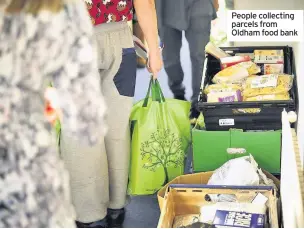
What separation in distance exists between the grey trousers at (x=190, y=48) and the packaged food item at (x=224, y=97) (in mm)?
717

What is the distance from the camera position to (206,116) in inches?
101

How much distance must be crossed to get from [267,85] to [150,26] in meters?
0.64

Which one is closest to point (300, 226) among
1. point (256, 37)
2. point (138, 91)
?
point (256, 37)

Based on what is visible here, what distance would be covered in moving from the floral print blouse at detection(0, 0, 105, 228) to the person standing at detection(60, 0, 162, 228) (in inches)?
35.3

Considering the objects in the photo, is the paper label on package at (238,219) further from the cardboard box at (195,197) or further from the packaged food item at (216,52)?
the packaged food item at (216,52)

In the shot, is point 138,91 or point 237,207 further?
point 138,91

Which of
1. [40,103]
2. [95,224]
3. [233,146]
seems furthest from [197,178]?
[40,103]

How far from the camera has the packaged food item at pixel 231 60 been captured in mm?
2859

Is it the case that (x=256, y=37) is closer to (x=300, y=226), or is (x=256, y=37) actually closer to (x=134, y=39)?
(x=134, y=39)

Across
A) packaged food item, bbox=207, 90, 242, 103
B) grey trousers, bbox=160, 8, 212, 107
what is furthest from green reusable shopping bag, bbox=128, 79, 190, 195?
grey trousers, bbox=160, 8, 212, 107

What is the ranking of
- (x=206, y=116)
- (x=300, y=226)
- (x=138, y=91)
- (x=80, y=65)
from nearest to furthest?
(x=80, y=65)
(x=300, y=226)
(x=206, y=116)
(x=138, y=91)

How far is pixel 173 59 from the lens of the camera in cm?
352

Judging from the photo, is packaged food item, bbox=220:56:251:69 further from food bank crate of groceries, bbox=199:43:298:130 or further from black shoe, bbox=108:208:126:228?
black shoe, bbox=108:208:126:228

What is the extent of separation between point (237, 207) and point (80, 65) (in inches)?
39.3
